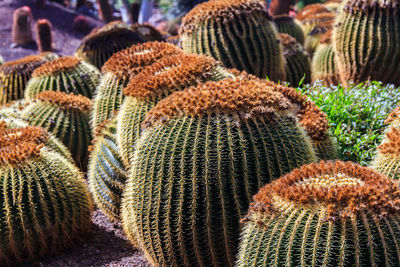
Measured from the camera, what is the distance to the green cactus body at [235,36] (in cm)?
577

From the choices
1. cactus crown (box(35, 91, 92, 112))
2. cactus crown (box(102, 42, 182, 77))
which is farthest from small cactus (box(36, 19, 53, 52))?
cactus crown (box(102, 42, 182, 77))

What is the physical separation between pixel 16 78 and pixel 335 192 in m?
6.54

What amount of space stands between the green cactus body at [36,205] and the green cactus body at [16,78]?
11.5 ft

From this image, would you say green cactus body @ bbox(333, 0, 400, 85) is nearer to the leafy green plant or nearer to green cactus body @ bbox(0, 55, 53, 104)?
the leafy green plant

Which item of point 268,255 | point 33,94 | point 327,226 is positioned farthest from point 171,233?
point 33,94

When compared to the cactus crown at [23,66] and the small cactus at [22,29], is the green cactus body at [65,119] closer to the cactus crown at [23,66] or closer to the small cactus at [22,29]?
the cactus crown at [23,66]

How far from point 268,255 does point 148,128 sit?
121 centimetres

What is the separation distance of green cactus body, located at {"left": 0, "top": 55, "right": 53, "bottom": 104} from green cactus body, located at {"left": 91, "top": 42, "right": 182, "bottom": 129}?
10.4 feet

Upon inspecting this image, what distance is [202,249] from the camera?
9.80 feet

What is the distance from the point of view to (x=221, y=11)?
575cm

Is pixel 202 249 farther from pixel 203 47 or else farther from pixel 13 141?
pixel 203 47

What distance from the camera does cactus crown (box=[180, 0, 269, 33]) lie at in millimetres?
5758

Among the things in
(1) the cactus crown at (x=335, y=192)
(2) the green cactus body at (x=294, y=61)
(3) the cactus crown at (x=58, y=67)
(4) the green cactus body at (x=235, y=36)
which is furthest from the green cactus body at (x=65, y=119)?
(1) the cactus crown at (x=335, y=192)

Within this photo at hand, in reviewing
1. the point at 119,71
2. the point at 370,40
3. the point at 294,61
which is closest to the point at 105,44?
the point at 294,61
